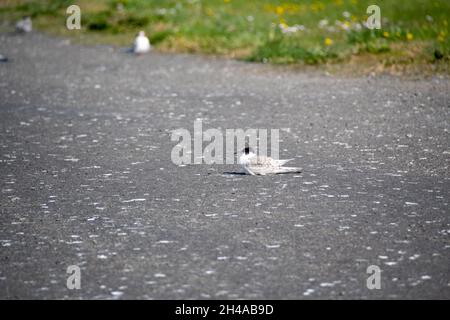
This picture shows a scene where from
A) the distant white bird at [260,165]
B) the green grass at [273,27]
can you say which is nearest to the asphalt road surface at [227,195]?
the distant white bird at [260,165]

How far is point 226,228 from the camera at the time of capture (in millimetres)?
6648

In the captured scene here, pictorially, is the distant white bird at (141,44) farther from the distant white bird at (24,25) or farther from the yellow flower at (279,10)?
the distant white bird at (24,25)

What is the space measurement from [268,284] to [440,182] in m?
3.15

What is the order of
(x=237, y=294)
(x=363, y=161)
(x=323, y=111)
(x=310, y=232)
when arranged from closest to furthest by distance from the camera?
(x=237, y=294) → (x=310, y=232) → (x=363, y=161) → (x=323, y=111)

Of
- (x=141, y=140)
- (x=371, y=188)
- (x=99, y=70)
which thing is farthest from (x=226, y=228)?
(x=99, y=70)

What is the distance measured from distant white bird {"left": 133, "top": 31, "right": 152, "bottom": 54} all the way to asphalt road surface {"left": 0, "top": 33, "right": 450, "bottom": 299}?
12.0 ft

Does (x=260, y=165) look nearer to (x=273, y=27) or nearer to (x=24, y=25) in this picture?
(x=273, y=27)

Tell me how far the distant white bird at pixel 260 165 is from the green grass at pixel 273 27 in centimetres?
650

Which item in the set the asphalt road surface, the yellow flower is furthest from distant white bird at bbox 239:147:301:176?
the yellow flower

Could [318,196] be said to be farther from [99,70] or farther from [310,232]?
[99,70]

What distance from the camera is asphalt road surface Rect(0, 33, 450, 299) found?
18.3ft

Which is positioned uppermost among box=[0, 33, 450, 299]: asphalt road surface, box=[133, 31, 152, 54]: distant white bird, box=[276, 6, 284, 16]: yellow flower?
box=[276, 6, 284, 16]: yellow flower

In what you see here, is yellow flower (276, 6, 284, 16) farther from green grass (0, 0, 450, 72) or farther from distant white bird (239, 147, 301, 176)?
distant white bird (239, 147, 301, 176)

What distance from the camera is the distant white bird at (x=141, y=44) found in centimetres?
1758
